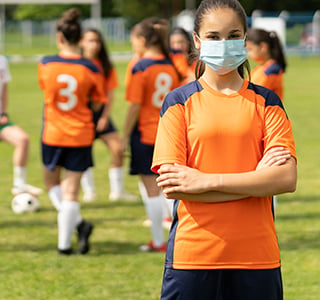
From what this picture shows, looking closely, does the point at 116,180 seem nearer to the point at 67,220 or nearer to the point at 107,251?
the point at 107,251

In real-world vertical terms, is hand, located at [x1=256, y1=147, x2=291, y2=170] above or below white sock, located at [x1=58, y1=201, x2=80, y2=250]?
above

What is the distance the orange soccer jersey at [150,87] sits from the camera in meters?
6.68

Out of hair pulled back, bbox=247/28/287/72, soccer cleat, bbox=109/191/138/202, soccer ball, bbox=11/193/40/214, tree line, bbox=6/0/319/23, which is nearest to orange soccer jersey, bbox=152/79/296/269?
hair pulled back, bbox=247/28/287/72

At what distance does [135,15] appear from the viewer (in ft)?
215

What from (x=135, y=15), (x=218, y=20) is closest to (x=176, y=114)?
(x=218, y=20)

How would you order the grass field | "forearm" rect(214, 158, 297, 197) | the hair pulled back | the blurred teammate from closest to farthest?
"forearm" rect(214, 158, 297, 197)
the grass field
the hair pulled back
the blurred teammate

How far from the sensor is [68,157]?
6.52 m

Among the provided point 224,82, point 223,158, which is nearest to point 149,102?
point 224,82

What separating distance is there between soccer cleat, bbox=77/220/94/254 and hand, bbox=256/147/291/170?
374 cm

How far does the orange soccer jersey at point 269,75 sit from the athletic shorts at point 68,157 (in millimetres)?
1674

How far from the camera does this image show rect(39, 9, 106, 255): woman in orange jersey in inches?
252

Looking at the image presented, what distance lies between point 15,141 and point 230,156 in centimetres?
531

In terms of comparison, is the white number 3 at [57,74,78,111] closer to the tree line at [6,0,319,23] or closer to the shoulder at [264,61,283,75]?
the shoulder at [264,61,283,75]

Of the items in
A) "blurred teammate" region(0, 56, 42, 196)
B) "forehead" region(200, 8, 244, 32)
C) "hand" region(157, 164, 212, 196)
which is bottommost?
"blurred teammate" region(0, 56, 42, 196)
